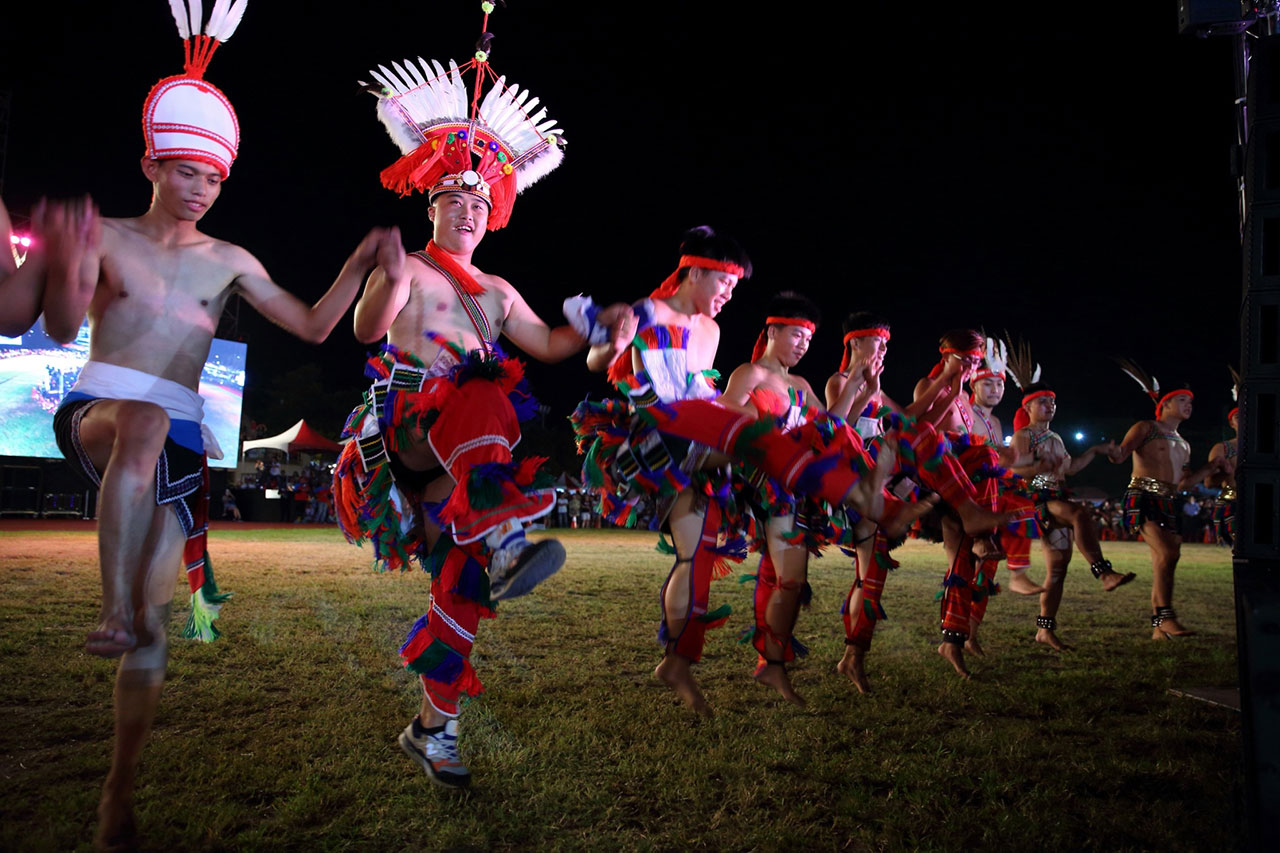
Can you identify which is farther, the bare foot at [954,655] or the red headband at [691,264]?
the bare foot at [954,655]

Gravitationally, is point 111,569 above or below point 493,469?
below

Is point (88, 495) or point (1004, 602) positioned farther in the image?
point (88, 495)

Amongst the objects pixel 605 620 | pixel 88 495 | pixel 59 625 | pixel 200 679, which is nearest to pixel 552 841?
pixel 200 679

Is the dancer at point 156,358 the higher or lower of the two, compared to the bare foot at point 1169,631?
higher

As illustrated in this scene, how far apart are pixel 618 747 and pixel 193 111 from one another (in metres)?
2.76

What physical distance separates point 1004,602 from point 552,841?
24.1 ft

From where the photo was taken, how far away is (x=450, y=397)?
3.11m

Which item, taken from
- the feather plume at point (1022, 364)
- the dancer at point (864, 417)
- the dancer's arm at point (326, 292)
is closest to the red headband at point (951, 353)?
the dancer at point (864, 417)

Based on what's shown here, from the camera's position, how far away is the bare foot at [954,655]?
490 centimetres

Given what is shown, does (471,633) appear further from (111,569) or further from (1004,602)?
(1004,602)

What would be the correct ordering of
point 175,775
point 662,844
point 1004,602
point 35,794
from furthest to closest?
point 1004,602 < point 175,775 < point 35,794 < point 662,844

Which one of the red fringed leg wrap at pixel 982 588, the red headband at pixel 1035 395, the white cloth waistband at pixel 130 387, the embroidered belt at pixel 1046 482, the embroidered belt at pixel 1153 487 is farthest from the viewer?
the red headband at pixel 1035 395

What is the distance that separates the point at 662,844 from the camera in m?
2.36

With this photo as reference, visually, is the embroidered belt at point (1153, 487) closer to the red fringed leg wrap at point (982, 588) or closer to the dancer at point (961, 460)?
the red fringed leg wrap at point (982, 588)
